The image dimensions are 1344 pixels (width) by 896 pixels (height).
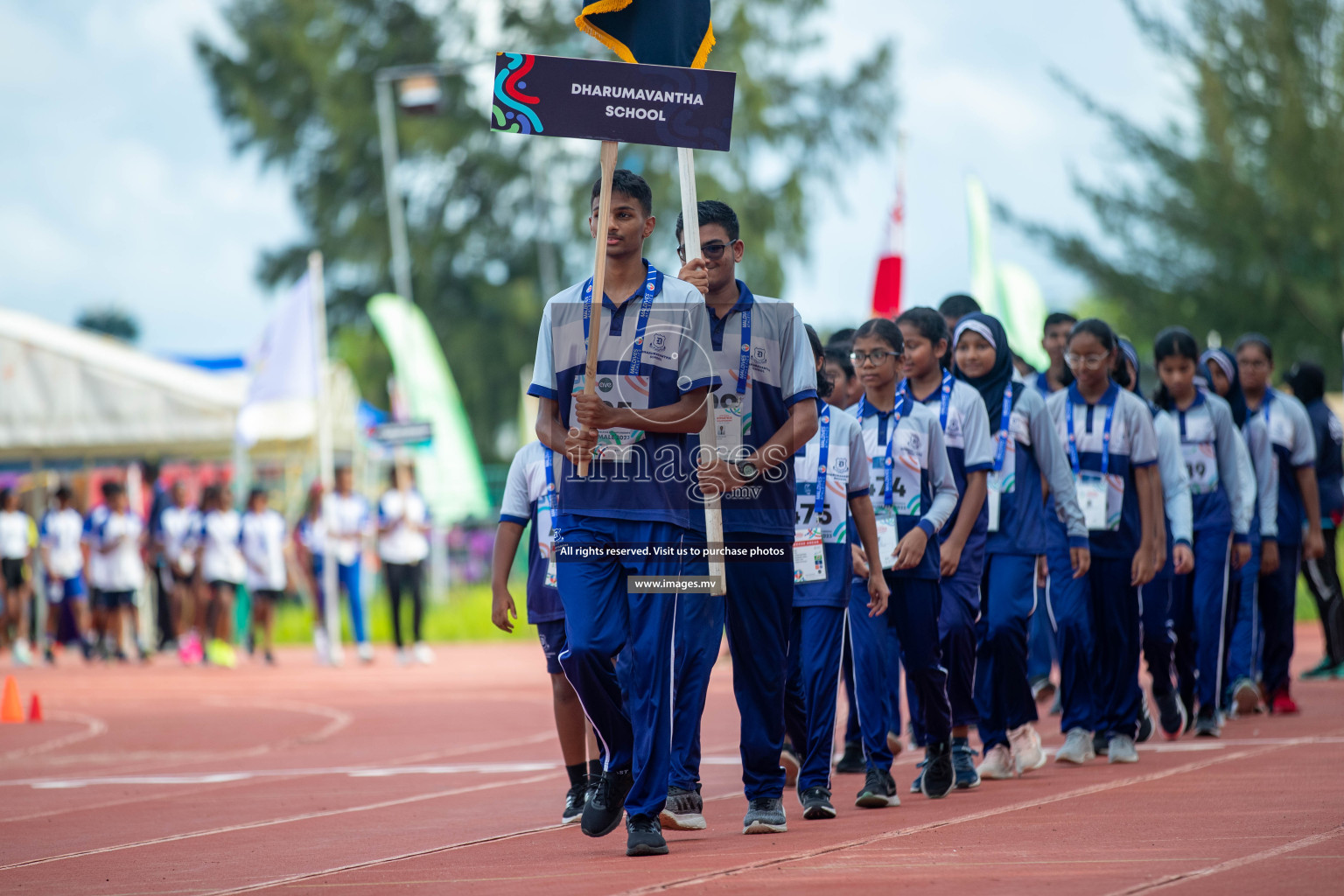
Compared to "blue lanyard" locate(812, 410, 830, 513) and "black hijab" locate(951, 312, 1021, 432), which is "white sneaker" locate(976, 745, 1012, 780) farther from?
"blue lanyard" locate(812, 410, 830, 513)

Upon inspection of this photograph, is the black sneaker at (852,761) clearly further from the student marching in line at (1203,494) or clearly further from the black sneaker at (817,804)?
the student marching in line at (1203,494)

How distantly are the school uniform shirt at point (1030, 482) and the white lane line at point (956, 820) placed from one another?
121cm

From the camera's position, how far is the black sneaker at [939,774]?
767 centimetres

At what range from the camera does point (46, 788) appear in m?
9.56

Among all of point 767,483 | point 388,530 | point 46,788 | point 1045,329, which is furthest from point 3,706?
point 767,483

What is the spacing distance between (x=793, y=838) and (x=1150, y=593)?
4005 millimetres

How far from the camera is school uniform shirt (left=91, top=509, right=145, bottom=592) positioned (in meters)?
22.4

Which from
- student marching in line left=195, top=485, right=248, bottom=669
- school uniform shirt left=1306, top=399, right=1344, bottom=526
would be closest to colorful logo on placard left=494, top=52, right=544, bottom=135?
school uniform shirt left=1306, top=399, right=1344, bottom=526

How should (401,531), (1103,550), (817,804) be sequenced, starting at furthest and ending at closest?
(401,531) → (1103,550) → (817,804)

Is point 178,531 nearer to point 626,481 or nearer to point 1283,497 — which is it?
point 1283,497

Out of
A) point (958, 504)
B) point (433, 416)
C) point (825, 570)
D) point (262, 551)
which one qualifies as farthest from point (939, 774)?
point (433, 416)

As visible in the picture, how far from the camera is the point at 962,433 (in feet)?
26.5

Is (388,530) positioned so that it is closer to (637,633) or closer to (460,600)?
(460,600)

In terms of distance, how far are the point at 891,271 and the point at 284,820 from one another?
28.7ft
